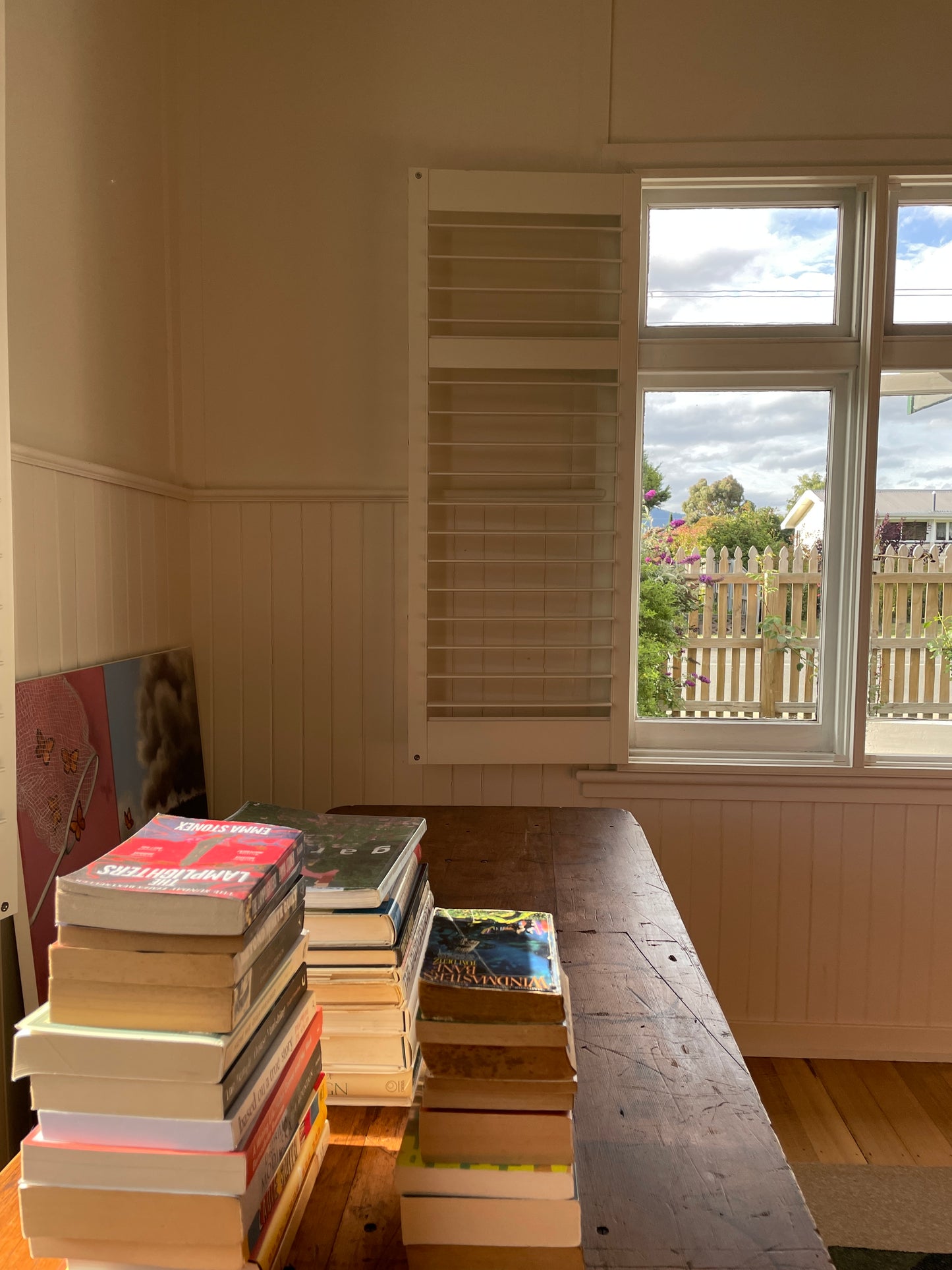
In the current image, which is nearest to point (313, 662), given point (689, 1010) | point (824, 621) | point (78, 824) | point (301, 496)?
point (301, 496)

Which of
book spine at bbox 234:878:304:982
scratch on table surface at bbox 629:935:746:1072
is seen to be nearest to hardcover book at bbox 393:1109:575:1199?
book spine at bbox 234:878:304:982

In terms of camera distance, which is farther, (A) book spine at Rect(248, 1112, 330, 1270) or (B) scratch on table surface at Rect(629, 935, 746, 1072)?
(B) scratch on table surface at Rect(629, 935, 746, 1072)

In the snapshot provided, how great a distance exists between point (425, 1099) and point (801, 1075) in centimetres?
215

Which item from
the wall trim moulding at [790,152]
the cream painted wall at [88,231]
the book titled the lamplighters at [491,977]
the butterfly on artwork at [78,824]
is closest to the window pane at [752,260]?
the wall trim moulding at [790,152]

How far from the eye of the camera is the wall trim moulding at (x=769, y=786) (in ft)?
8.14

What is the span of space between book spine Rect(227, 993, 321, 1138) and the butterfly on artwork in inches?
39.9

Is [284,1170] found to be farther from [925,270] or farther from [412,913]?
[925,270]

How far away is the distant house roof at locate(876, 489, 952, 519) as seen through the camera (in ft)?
8.45

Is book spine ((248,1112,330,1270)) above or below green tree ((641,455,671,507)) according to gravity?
below

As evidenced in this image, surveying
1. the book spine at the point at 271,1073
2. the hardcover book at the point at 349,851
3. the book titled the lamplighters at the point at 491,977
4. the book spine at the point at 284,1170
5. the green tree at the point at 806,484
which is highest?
the green tree at the point at 806,484

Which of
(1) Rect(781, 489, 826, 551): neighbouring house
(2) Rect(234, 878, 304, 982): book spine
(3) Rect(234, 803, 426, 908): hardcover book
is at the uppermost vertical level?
(1) Rect(781, 489, 826, 551): neighbouring house

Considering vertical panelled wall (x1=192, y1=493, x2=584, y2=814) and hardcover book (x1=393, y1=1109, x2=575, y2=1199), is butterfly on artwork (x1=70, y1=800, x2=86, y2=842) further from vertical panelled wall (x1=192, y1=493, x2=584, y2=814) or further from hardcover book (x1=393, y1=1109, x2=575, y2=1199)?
hardcover book (x1=393, y1=1109, x2=575, y2=1199)

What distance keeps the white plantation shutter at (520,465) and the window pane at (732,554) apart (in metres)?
0.23

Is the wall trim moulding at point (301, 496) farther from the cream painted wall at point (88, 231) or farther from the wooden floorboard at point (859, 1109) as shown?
the wooden floorboard at point (859, 1109)
